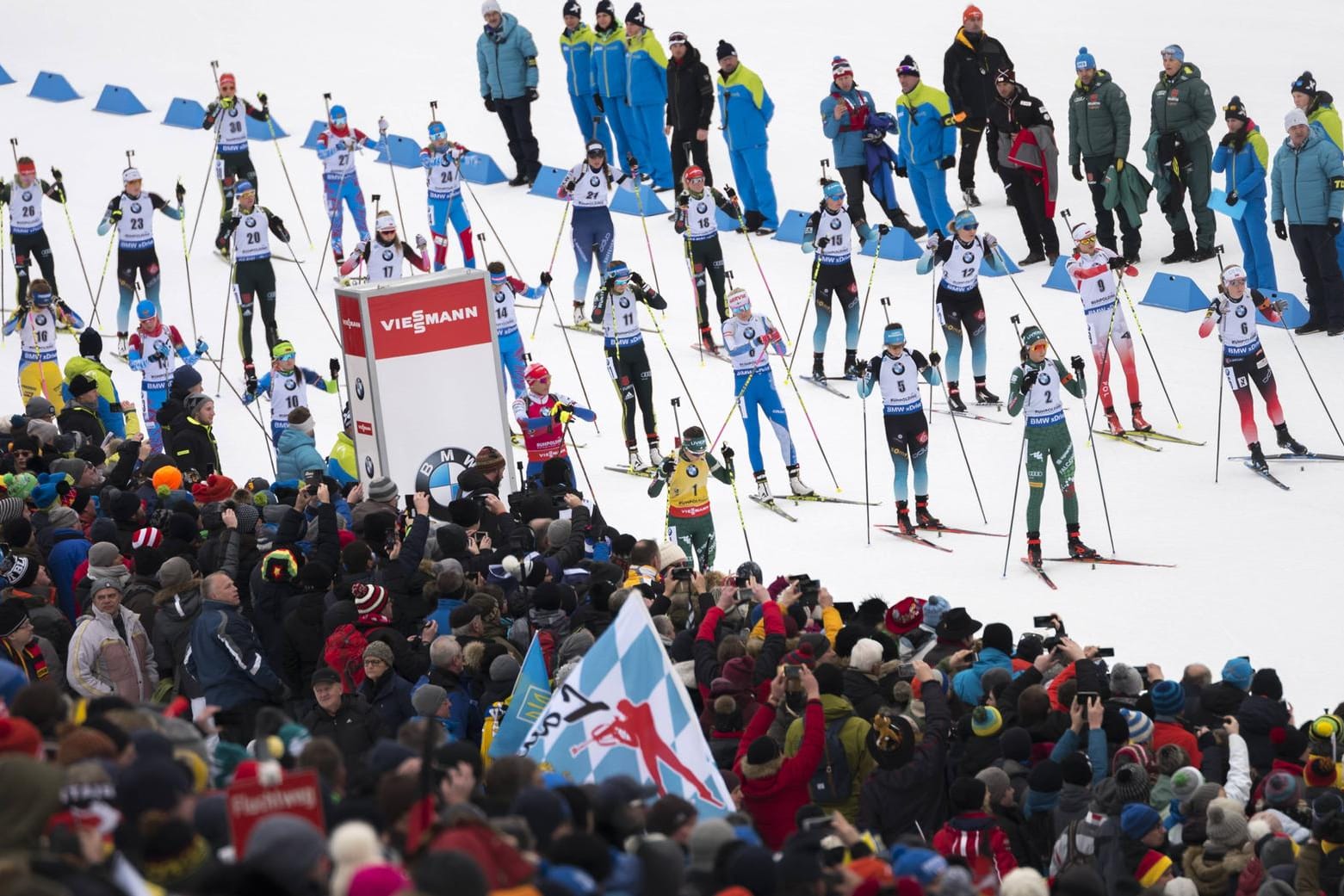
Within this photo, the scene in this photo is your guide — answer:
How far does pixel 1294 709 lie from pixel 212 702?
238 inches

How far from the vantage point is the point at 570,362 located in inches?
719

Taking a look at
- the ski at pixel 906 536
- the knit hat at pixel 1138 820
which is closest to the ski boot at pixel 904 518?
the ski at pixel 906 536

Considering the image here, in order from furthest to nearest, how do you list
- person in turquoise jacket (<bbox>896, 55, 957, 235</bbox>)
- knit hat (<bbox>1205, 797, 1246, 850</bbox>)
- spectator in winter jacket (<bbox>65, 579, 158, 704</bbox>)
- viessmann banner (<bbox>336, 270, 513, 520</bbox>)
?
person in turquoise jacket (<bbox>896, 55, 957, 235</bbox>)
viessmann banner (<bbox>336, 270, 513, 520</bbox>)
spectator in winter jacket (<bbox>65, 579, 158, 704</bbox>)
knit hat (<bbox>1205, 797, 1246, 850</bbox>)

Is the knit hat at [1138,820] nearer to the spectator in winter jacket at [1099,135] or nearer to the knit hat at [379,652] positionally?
the knit hat at [379,652]

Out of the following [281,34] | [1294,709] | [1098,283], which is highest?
[281,34]

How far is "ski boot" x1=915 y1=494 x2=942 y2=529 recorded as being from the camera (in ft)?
46.9

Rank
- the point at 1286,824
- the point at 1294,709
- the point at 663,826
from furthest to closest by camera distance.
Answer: the point at 1294,709 < the point at 1286,824 < the point at 663,826

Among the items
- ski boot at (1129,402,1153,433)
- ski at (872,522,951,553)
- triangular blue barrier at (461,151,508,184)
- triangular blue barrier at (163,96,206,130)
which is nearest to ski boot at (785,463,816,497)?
ski at (872,522,951,553)

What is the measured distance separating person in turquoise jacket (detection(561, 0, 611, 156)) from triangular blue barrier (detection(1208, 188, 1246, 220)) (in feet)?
22.2

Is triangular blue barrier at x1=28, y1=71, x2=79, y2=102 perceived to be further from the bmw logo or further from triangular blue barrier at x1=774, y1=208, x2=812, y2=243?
the bmw logo

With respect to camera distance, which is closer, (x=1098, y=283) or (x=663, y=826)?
(x=663, y=826)

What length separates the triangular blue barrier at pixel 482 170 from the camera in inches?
910

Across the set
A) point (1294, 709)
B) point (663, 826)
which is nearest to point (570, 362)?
point (1294, 709)

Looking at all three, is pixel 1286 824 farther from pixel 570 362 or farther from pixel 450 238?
pixel 450 238
